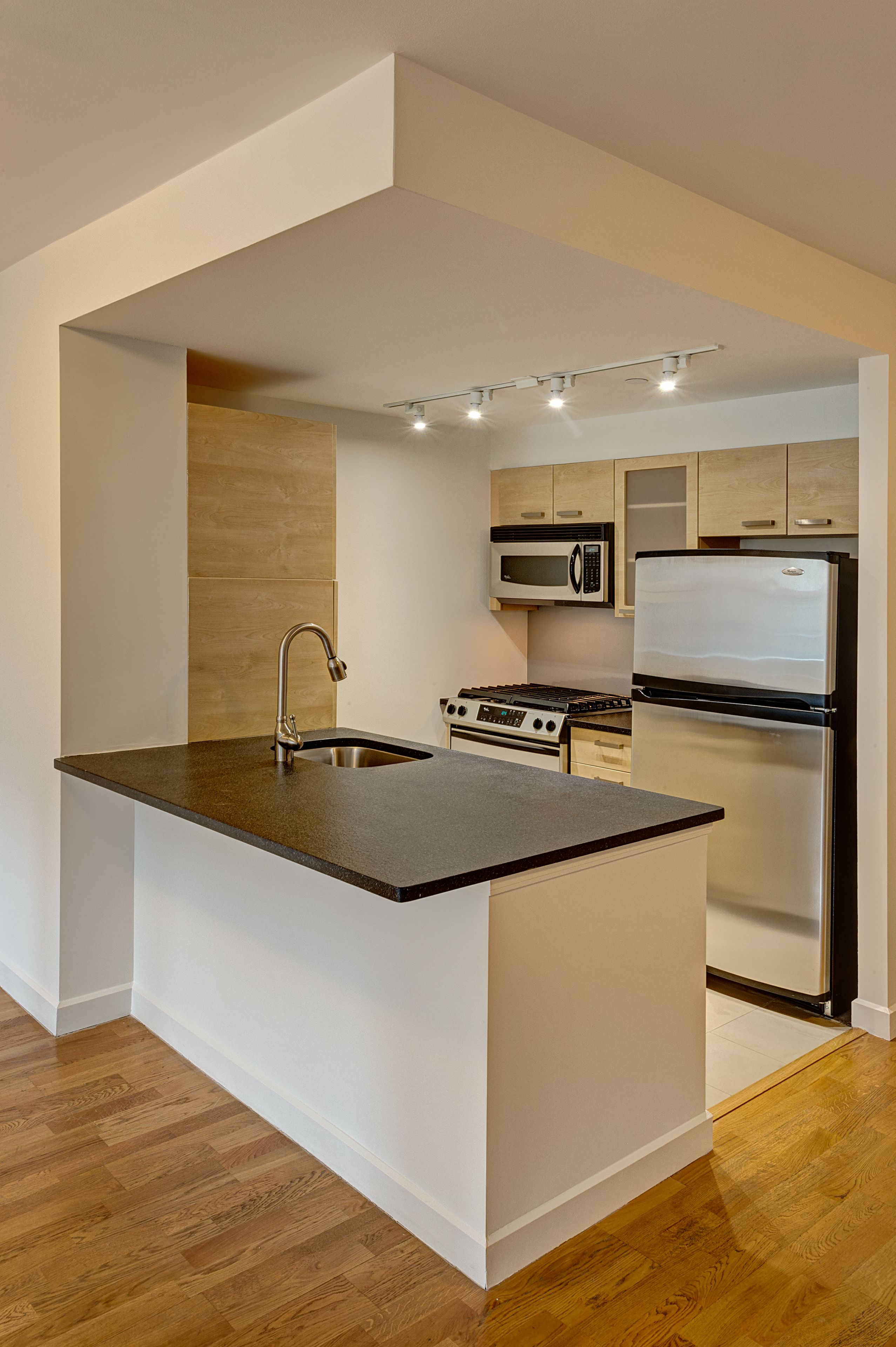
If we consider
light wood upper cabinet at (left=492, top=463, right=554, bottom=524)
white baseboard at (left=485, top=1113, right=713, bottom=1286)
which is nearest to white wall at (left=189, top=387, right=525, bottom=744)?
light wood upper cabinet at (left=492, top=463, right=554, bottom=524)

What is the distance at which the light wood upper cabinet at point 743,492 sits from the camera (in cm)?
392

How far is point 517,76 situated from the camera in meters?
1.91

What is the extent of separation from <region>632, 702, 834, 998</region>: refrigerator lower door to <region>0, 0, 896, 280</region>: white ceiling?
1752mm

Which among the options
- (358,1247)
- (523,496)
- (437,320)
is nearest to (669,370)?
(437,320)

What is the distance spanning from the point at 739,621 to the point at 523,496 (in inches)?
73.6

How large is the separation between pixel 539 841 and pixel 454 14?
1.59 metres

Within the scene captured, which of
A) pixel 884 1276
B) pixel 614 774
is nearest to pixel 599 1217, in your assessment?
pixel 884 1276

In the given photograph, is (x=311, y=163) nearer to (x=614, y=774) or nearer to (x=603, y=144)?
(x=603, y=144)

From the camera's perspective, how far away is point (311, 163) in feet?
6.70

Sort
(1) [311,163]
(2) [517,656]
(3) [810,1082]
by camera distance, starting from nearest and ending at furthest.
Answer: (1) [311,163] → (3) [810,1082] → (2) [517,656]

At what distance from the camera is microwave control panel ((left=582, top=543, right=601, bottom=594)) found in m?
4.63

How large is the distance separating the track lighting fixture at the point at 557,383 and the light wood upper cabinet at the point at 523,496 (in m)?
0.51

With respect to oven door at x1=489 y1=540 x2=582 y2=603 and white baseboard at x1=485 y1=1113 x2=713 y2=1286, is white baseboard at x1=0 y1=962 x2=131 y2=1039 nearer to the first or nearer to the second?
white baseboard at x1=485 y1=1113 x2=713 y2=1286

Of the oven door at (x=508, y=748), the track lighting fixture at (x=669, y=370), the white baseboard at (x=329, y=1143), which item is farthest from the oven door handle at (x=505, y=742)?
the white baseboard at (x=329, y=1143)
